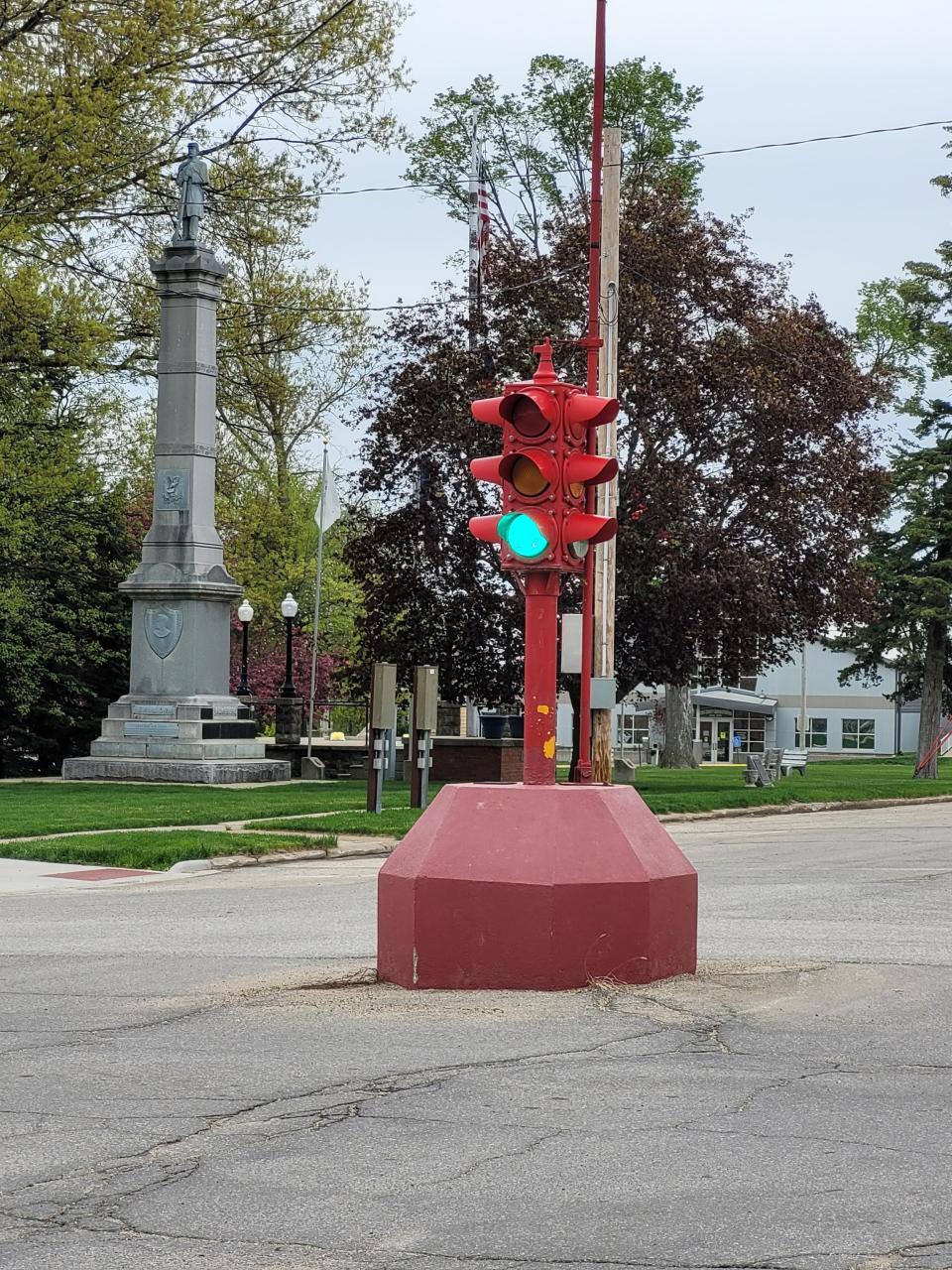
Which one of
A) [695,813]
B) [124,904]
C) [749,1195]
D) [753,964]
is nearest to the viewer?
[749,1195]

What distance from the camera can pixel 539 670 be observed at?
31.8 feet

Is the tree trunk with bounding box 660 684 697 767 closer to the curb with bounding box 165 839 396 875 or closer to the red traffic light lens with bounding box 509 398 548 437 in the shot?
the curb with bounding box 165 839 396 875

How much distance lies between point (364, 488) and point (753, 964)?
78.0 feet

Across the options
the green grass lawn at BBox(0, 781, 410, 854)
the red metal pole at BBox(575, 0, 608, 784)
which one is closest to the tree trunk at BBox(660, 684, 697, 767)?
the green grass lawn at BBox(0, 781, 410, 854)

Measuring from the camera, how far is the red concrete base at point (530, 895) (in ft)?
28.7

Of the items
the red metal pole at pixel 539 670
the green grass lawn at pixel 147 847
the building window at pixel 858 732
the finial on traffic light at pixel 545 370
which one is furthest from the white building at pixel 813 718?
the red metal pole at pixel 539 670

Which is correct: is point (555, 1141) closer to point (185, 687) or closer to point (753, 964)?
point (753, 964)

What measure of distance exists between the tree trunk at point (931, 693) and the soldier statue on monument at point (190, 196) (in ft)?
71.0

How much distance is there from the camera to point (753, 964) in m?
10.2

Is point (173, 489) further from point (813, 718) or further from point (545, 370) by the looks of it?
point (813, 718)

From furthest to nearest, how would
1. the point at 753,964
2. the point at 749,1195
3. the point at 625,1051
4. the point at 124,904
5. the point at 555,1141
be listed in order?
1. the point at 124,904
2. the point at 753,964
3. the point at 625,1051
4. the point at 555,1141
5. the point at 749,1195

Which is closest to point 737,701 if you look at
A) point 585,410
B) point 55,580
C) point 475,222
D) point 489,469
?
point 475,222

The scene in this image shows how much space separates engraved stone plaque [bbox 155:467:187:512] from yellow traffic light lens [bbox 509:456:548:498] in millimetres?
23195

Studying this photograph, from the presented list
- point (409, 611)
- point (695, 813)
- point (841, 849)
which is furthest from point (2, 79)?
point (841, 849)
